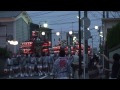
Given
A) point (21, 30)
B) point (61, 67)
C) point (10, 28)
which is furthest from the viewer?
point (21, 30)

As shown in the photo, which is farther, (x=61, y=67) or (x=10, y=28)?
(x=10, y=28)

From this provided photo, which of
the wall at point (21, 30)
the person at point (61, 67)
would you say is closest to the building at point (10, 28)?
the wall at point (21, 30)

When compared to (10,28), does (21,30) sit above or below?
below

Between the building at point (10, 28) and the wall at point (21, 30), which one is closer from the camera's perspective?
the building at point (10, 28)

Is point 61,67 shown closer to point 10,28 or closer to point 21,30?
point 10,28

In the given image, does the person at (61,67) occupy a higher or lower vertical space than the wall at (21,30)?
lower

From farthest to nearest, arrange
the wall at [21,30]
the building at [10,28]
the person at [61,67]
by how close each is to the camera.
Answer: the wall at [21,30], the building at [10,28], the person at [61,67]

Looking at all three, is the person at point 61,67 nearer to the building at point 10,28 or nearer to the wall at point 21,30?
the building at point 10,28

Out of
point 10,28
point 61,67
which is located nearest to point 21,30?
point 10,28

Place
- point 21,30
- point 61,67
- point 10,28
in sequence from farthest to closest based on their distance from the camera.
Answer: point 21,30
point 10,28
point 61,67

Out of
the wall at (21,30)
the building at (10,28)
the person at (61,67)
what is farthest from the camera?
the wall at (21,30)

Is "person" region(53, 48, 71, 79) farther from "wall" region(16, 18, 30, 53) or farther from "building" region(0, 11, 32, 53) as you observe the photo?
"wall" region(16, 18, 30, 53)
